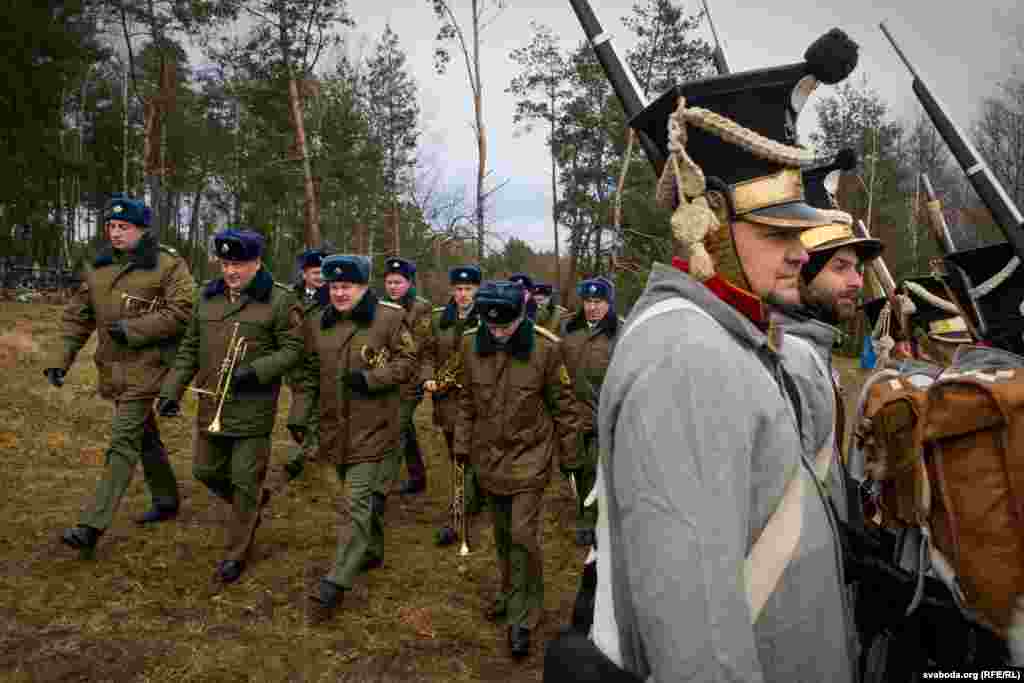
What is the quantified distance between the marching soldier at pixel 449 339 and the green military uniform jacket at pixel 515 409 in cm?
212

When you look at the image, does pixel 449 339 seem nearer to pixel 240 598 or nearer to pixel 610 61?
pixel 240 598

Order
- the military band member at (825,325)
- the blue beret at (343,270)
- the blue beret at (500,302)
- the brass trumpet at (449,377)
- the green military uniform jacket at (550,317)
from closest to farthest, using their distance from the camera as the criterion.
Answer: the military band member at (825,325)
the blue beret at (500,302)
the blue beret at (343,270)
the brass trumpet at (449,377)
the green military uniform jacket at (550,317)

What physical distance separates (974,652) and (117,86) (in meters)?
45.8

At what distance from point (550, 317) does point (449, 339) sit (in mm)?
2577

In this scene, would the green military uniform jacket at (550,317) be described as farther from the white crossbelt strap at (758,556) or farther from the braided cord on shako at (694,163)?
the white crossbelt strap at (758,556)

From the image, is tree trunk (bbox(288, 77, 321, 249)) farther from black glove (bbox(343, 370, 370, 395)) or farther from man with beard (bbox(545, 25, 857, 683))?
man with beard (bbox(545, 25, 857, 683))

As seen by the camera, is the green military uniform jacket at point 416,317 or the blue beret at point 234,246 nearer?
the blue beret at point 234,246

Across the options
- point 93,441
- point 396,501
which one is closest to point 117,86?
point 93,441

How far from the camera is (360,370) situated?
5305 millimetres

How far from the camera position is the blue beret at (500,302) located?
16.2 ft

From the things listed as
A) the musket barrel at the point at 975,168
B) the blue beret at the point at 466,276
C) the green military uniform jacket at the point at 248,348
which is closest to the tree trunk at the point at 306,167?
the blue beret at the point at 466,276

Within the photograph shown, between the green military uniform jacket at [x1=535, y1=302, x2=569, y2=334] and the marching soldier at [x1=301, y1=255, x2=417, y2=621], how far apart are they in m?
3.47

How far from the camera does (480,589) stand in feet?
18.3

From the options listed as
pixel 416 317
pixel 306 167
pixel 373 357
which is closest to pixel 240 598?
pixel 373 357
